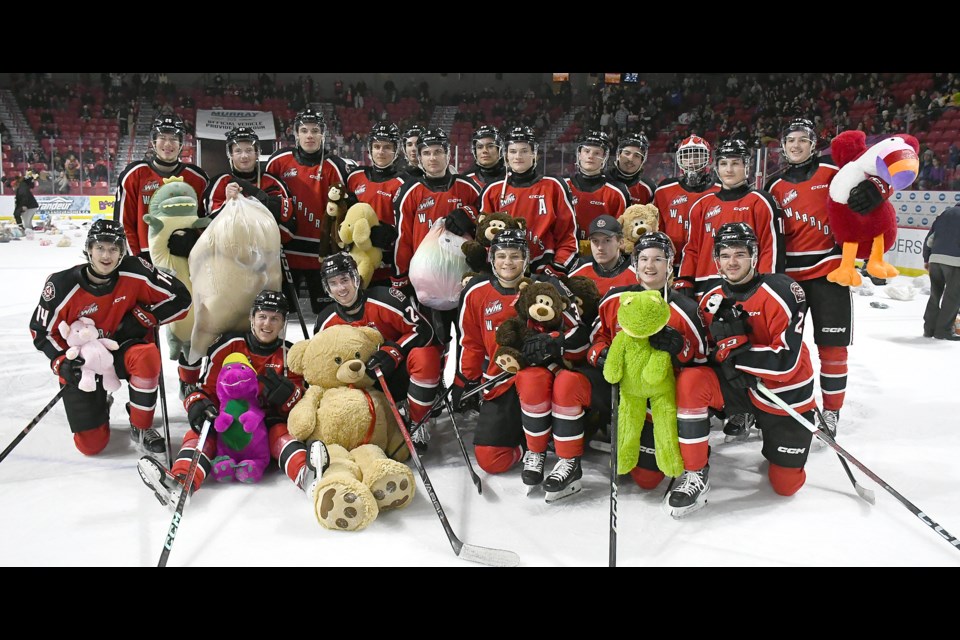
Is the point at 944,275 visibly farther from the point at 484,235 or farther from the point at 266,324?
the point at 266,324

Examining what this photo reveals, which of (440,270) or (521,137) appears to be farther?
(521,137)

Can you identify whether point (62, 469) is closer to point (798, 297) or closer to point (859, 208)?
point (798, 297)

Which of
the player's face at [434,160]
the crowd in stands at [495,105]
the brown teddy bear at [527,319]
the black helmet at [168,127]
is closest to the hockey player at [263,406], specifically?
the brown teddy bear at [527,319]

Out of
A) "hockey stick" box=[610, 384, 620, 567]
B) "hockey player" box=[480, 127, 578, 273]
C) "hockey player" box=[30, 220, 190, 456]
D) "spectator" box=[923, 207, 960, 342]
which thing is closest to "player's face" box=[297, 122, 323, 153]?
"hockey player" box=[480, 127, 578, 273]

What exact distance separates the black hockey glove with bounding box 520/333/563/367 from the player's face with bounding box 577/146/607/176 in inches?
54.7

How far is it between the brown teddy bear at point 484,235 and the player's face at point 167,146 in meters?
1.68

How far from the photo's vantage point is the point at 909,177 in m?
2.94

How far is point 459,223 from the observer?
3.38 meters

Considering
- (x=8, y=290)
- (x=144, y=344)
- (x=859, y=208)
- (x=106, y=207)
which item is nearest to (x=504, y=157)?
(x=859, y=208)

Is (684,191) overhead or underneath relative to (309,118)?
underneath

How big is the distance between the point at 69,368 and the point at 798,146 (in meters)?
3.31

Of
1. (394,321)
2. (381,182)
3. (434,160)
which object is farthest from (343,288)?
(381,182)

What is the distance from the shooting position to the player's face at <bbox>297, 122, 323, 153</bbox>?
418 centimetres

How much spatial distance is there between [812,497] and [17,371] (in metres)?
4.43
